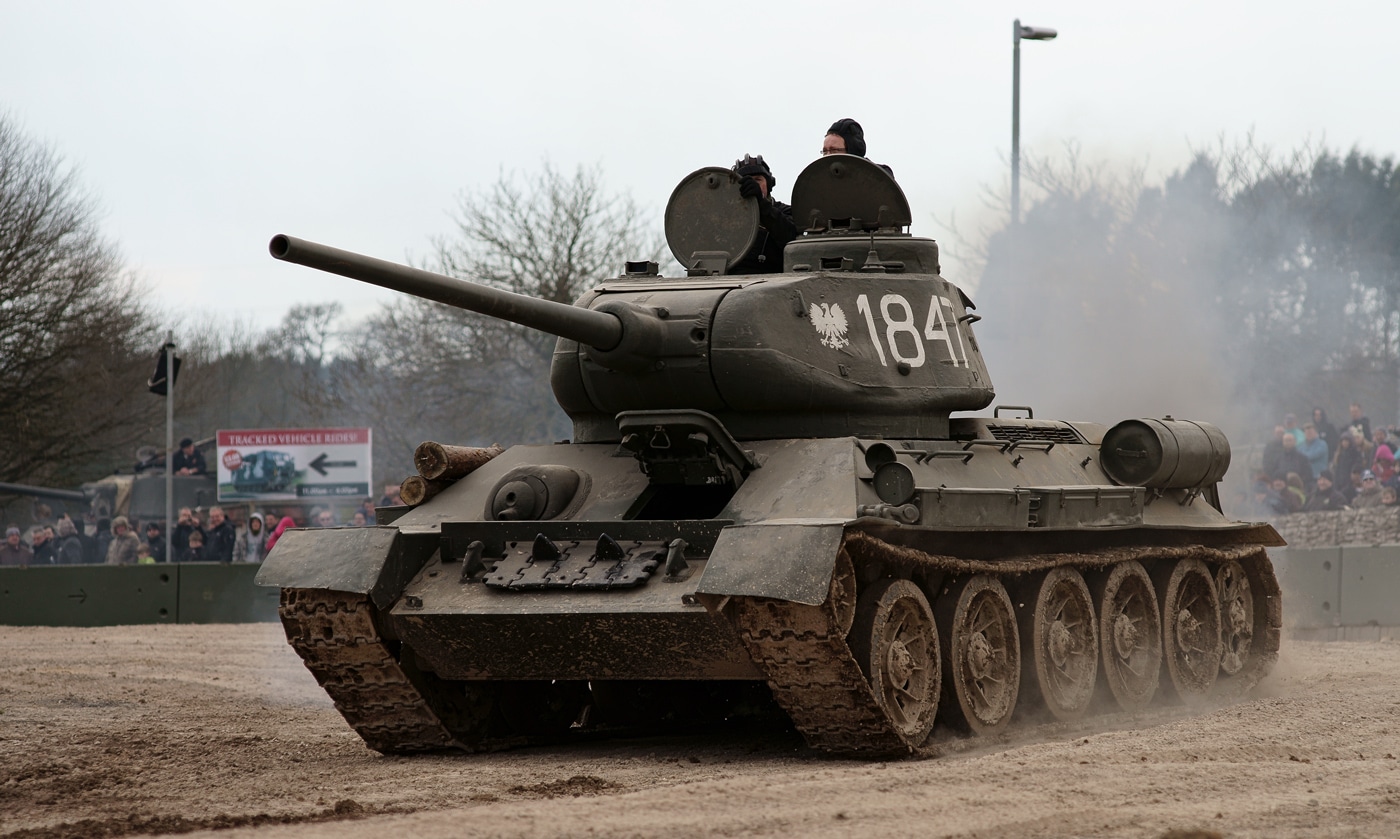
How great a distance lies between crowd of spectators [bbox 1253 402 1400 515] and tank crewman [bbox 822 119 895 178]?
11.9 meters

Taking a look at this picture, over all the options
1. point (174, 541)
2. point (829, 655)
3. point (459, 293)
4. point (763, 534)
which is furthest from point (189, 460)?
point (829, 655)

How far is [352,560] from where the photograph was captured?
1033 cm

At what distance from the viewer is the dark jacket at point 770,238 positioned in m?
12.7

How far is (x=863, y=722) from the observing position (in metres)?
9.56

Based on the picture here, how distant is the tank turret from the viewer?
10938 millimetres

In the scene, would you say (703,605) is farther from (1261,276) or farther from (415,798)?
(1261,276)

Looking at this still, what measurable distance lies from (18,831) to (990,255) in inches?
1104

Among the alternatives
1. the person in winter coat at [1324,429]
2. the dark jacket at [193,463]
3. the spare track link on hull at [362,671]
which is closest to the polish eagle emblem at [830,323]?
the spare track link on hull at [362,671]

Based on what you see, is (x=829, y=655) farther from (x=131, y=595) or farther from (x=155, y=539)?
(x=155, y=539)

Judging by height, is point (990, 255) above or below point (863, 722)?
above

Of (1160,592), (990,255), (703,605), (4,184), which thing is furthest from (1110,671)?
(4,184)

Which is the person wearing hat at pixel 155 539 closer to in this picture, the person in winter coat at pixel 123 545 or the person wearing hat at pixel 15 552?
the person in winter coat at pixel 123 545

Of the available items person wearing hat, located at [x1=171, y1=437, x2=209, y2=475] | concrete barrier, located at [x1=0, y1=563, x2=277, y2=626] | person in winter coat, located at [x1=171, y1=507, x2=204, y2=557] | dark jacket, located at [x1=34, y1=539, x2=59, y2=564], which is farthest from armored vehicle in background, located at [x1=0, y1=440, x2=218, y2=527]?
concrete barrier, located at [x1=0, y1=563, x2=277, y2=626]

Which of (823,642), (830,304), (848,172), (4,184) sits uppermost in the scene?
(4,184)
